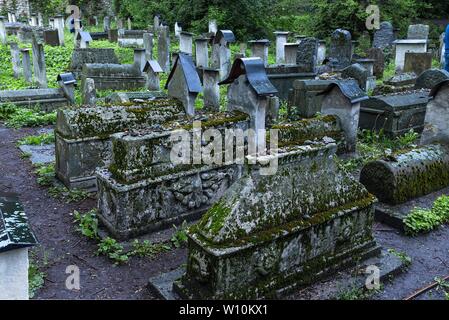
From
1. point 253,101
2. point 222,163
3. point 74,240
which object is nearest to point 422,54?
point 253,101

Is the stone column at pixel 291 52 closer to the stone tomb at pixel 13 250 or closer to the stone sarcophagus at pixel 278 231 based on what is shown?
the stone sarcophagus at pixel 278 231

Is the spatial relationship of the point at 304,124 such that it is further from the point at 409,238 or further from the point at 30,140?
the point at 30,140

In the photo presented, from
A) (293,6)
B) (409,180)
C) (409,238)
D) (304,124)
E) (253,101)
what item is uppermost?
(293,6)

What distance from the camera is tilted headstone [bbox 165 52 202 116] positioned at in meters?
7.58

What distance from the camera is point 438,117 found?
759 centimetres

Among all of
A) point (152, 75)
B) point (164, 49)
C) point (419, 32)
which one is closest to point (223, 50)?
point (164, 49)

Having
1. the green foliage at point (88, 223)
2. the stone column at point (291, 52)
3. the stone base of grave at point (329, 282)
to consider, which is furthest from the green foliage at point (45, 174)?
the stone column at point (291, 52)

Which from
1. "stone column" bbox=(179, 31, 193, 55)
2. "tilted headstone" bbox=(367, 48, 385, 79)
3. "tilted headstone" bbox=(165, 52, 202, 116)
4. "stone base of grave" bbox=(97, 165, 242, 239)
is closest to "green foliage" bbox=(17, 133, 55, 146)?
"tilted headstone" bbox=(165, 52, 202, 116)

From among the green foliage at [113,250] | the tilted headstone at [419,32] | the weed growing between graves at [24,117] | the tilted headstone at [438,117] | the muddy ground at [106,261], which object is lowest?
the muddy ground at [106,261]

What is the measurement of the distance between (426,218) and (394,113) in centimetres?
394

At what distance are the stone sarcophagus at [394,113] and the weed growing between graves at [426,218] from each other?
135 inches

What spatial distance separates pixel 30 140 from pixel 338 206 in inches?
291

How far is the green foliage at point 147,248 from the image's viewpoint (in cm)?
553

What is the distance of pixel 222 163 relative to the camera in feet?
21.7
